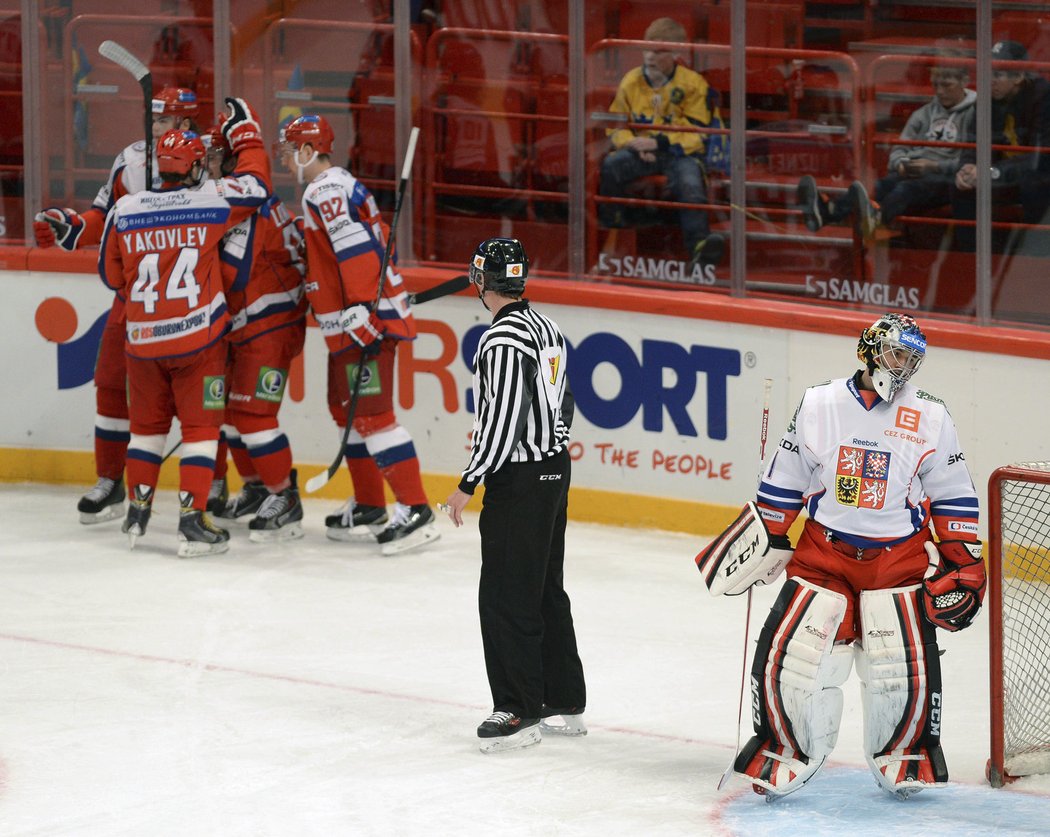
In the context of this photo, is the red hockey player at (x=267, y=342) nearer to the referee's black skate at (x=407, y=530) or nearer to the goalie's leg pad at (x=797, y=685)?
the referee's black skate at (x=407, y=530)

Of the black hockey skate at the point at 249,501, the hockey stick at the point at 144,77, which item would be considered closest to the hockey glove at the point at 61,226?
the hockey stick at the point at 144,77

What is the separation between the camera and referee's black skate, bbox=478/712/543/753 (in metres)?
4.68

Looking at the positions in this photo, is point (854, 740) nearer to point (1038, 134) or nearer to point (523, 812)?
point (523, 812)

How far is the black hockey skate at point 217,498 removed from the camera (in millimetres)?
7320

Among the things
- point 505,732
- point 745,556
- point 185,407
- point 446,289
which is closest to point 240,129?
point 185,407

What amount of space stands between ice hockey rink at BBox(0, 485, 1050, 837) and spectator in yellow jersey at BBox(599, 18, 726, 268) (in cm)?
127

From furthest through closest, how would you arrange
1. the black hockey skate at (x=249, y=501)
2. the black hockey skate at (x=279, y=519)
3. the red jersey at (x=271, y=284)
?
the black hockey skate at (x=249, y=501) → the black hockey skate at (x=279, y=519) → the red jersey at (x=271, y=284)

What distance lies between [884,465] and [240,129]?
3.39m

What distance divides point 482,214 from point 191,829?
410 centimetres

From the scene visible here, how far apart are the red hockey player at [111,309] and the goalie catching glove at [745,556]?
3.34 m

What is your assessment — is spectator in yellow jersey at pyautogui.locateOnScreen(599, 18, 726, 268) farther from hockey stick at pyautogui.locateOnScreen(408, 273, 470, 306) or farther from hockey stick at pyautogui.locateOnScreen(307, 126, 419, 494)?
hockey stick at pyautogui.locateOnScreen(408, 273, 470, 306)

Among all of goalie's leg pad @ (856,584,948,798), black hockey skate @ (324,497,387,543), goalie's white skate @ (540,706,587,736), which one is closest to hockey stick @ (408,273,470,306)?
black hockey skate @ (324,497,387,543)

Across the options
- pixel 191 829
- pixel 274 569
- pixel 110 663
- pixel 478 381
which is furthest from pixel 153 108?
pixel 191 829

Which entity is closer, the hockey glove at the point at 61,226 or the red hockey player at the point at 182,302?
the red hockey player at the point at 182,302
